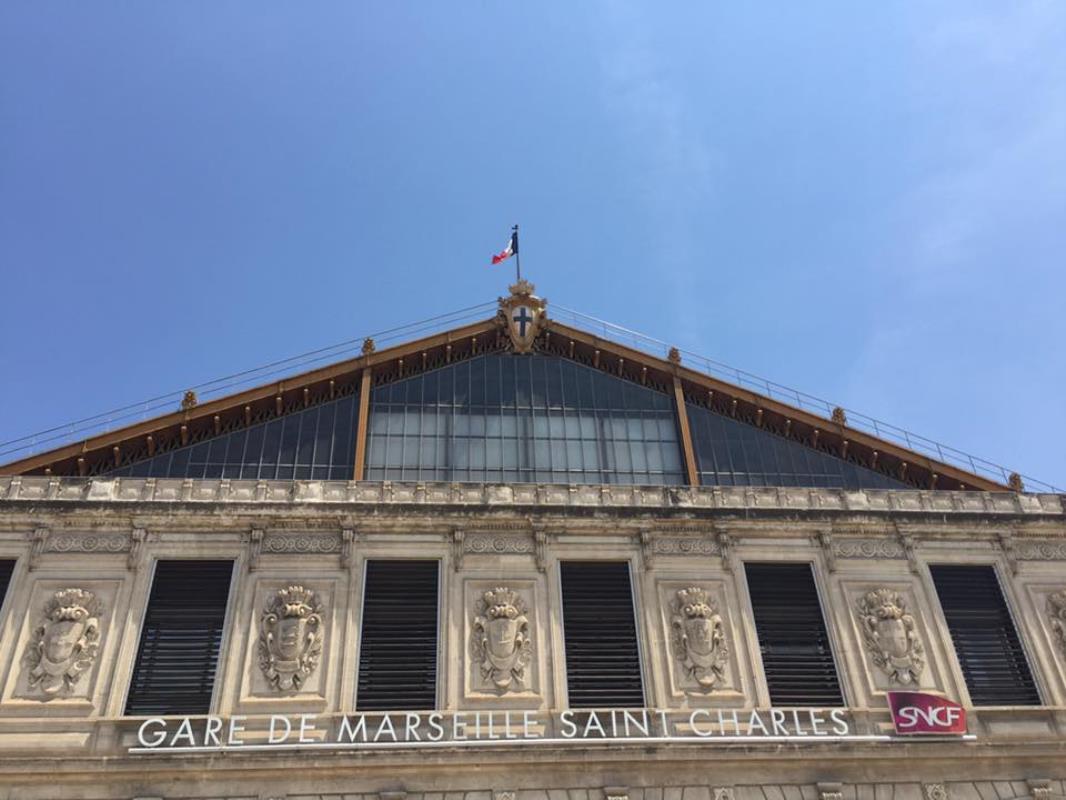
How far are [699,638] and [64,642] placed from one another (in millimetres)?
20162

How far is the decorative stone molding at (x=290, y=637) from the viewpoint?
91.2 feet

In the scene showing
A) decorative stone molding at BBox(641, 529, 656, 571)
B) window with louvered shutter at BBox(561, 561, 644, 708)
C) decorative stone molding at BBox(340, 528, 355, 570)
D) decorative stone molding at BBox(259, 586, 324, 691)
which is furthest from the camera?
decorative stone molding at BBox(641, 529, 656, 571)

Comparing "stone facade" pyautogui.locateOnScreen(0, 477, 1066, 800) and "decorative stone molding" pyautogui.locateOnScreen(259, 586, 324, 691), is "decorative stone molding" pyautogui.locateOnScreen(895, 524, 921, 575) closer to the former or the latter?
"stone facade" pyautogui.locateOnScreen(0, 477, 1066, 800)

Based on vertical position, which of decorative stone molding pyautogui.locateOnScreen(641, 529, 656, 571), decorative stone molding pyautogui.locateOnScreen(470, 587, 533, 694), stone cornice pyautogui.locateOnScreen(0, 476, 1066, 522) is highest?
stone cornice pyautogui.locateOnScreen(0, 476, 1066, 522)

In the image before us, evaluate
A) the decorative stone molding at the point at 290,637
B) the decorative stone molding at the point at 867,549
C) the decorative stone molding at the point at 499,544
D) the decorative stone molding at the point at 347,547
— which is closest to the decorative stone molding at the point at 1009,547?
the decorative stone molding at the point at 867,549

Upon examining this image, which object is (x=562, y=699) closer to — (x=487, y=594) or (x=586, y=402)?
(x=487, y=594)

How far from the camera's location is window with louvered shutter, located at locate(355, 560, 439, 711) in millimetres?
27969

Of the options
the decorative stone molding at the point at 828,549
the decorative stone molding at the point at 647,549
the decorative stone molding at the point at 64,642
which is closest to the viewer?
the decorative stone molding at the point at 64,642

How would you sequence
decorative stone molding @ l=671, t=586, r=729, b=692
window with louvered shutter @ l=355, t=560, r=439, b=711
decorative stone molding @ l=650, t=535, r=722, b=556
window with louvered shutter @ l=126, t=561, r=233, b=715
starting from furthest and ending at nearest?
1. decorative stone molding @ l=650, t=535, r=722, b=556
2. decorative stone molding @ l=671, t=586, r=729, b=692
3. window with louvered shutter @ l=355, t=560, r=439, b=711
4. window with louvered shutter @ l=126, t=561, r=233, b=715

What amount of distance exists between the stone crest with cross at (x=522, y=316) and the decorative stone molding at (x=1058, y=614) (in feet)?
78.1

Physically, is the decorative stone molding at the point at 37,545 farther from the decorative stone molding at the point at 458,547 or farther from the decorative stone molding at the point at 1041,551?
the decorative stone molding at the point at 1041,551

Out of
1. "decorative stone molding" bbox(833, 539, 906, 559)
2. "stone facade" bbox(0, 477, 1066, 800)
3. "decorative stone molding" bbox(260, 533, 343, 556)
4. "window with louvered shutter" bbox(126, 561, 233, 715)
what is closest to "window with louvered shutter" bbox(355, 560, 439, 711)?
"stone facade" bbox(0, 477, 1066, 800)

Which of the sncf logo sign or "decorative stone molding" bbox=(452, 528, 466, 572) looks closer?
the sncf logo sign

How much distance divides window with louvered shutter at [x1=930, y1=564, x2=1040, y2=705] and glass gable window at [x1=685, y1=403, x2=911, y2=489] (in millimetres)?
8103
